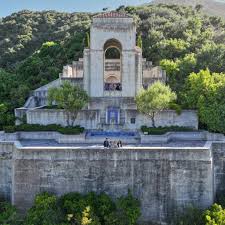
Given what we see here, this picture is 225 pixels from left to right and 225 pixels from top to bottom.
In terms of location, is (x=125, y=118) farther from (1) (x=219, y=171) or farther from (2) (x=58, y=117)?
(1) (x=219, y=171)

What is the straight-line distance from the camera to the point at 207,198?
29.2 metres

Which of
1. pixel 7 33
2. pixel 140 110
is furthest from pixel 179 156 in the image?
pixel 7 33

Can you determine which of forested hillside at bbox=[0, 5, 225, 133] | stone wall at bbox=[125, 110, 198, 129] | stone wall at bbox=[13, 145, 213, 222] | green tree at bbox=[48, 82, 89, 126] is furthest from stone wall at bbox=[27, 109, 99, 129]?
stone wall at bbox=[13, 145, 213, 222]

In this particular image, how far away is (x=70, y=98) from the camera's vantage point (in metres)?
35.1

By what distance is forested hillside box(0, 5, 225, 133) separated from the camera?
38094 mm

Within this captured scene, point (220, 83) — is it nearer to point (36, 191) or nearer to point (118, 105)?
point (118, 105)

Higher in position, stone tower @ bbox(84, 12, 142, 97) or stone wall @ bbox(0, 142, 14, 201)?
stone tower @ bbox(84, 12, 142, 97)

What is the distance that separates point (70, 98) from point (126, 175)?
8362mm

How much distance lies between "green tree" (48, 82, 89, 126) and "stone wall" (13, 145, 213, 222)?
6432mm

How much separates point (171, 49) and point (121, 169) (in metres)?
23.0

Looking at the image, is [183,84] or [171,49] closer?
[183,84]

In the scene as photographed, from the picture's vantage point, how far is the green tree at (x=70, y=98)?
35344 millimetres

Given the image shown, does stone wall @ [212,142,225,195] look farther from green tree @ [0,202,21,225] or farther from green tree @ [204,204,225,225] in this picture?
green tree @ [0,202,21,225]

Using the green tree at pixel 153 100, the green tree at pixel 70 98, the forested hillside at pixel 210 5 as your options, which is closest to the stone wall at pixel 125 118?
the green tree at pixel 70 98
